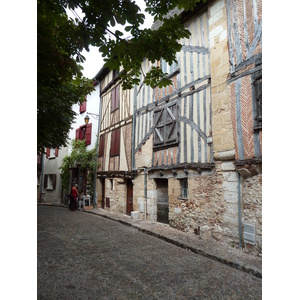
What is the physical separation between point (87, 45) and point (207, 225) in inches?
166

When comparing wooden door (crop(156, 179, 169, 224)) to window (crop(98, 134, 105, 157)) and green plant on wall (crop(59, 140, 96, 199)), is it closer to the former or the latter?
window (crop(98, 134, 105, 157))

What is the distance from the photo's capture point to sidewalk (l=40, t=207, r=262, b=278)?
3602mm

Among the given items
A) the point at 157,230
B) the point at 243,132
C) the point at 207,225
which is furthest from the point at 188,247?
the point at 243,132

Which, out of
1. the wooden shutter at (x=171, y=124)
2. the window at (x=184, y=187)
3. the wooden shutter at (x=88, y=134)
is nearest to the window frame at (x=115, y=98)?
the wooden shutter at (x=88, y=134)

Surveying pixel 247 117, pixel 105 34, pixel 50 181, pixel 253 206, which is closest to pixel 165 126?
pixel 247 117

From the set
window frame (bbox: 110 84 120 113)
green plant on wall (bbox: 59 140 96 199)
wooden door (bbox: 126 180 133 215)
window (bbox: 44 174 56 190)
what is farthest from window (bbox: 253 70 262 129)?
window (bbox: 44 174 56 190)

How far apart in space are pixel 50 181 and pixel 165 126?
33.8 feet

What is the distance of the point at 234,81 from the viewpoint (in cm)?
471

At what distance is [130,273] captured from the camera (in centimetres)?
332

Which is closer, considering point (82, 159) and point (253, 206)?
point (253, 206)

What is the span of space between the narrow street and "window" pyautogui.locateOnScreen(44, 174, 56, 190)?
31.1ft

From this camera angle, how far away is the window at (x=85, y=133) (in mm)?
11835

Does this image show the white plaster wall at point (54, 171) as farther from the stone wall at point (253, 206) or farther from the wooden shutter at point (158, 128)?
the stone wall at point (253, 206)

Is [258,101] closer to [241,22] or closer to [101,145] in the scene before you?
[241,22]
